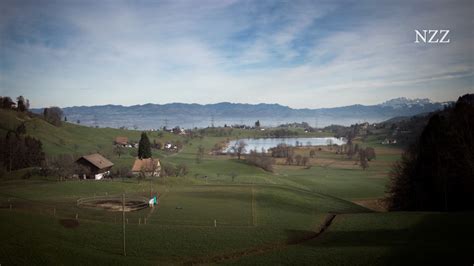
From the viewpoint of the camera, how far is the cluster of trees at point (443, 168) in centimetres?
3111

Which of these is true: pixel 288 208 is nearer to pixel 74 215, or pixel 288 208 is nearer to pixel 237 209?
pixel 237 209

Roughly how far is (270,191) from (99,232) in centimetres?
2244

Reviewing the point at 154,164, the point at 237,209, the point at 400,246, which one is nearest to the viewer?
the point at 400,246

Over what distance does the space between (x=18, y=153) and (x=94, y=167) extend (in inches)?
604

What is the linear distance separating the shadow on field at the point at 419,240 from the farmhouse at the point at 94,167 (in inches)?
1626

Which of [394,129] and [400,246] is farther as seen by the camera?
[394,129]

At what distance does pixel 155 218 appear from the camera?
1088 inches

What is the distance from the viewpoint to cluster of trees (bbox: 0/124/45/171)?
58562mm

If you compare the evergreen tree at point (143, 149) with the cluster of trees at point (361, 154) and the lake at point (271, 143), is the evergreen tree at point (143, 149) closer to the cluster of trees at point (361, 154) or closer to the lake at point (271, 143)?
the cluster of trees at point (361, 154)

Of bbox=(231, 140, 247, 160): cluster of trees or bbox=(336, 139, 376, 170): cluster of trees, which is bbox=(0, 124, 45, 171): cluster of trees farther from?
bbox=(336, 139, 376, 170): cluster of trees

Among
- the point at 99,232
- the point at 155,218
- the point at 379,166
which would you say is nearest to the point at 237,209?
the point at 155,218

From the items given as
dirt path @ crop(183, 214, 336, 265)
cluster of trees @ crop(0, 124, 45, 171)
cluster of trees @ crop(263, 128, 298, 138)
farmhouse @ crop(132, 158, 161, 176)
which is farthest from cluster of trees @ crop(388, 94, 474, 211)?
cluster of trees @ crop(263, 128, 298, 138)

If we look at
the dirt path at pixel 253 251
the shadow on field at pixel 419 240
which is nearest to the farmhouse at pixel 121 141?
the dirt path at pixel 253 251

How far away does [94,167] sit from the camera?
56156 millimetres
